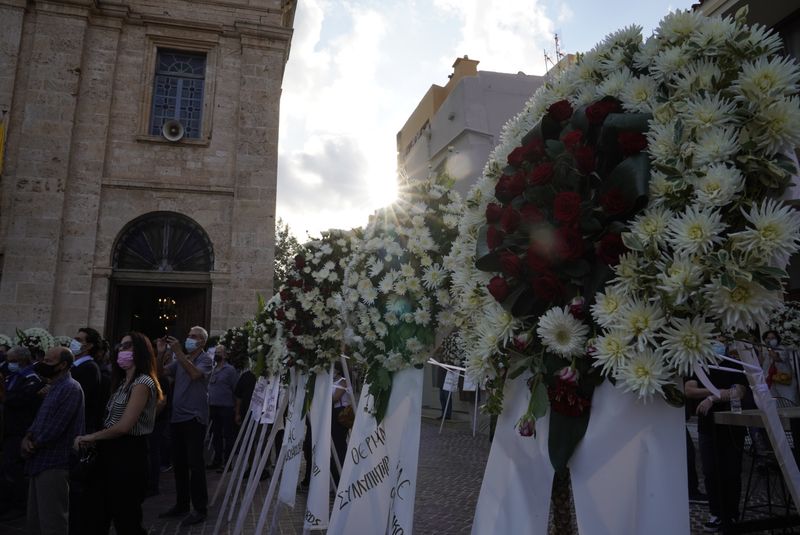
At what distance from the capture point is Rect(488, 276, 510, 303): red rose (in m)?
2.23

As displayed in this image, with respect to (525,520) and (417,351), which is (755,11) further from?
(525,520)

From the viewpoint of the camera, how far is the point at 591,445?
2.00m

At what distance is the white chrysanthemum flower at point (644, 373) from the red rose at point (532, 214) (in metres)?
0.58

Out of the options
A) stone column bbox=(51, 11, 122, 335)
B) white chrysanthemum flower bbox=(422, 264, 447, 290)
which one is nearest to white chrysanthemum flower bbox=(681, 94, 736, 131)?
white chrysanthemum flower bbox=(422, 264, 447, 290)

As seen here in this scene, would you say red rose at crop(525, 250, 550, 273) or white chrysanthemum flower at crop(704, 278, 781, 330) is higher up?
red rose at crop(525, 250, 550, 273)

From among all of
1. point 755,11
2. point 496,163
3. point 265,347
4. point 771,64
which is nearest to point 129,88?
point 265,347

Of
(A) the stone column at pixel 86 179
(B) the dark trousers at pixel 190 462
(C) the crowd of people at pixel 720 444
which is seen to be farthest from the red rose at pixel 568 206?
(A) the stone column at pixel 86 179

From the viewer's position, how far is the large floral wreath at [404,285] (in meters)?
3.87

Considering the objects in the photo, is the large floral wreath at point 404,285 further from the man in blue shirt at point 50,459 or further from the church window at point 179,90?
the church window at point 179,90

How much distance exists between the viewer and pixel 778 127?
183 cm

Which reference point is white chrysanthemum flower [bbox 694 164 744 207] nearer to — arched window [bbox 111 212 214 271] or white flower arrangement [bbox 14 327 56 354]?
white flower arrangement [bbox 14 327 56 354]

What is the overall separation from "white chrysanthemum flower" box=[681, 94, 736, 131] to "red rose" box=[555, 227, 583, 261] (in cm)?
51

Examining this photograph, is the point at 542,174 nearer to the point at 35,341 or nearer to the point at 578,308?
the point at 578,308

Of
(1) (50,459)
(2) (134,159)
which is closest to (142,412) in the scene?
(1) (50,459)
